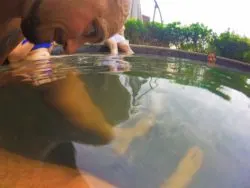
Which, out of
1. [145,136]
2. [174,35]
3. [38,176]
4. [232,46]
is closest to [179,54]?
[232,46]

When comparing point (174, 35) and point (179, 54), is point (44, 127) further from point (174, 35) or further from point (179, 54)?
point (174, 35)

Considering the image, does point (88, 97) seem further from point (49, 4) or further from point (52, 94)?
point (49, 4)

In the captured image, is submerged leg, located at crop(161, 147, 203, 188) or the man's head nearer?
submerged leg, located at crop(161, 147, 203, 188)

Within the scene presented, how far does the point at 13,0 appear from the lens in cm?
136

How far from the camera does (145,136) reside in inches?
51.4

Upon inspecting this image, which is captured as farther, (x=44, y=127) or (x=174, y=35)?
(x=174, y=35)

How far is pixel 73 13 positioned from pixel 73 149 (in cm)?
60

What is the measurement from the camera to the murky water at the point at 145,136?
1.05m

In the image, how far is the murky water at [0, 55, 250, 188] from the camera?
3.44ft

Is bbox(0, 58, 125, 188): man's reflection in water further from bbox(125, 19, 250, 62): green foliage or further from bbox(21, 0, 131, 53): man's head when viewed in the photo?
bbox(125, 19, 250, 62): green foliage

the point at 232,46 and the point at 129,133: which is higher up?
the point at 232,46

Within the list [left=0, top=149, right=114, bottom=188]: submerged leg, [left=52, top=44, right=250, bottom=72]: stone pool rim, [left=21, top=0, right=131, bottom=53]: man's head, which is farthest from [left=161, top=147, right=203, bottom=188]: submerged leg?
[left=52, top=44, right=250, bottom=72]: stone pool rim

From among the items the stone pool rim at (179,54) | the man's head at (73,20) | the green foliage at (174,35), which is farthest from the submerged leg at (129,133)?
the green foliage at (174,35)

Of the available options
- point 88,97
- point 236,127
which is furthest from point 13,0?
point 236,127
